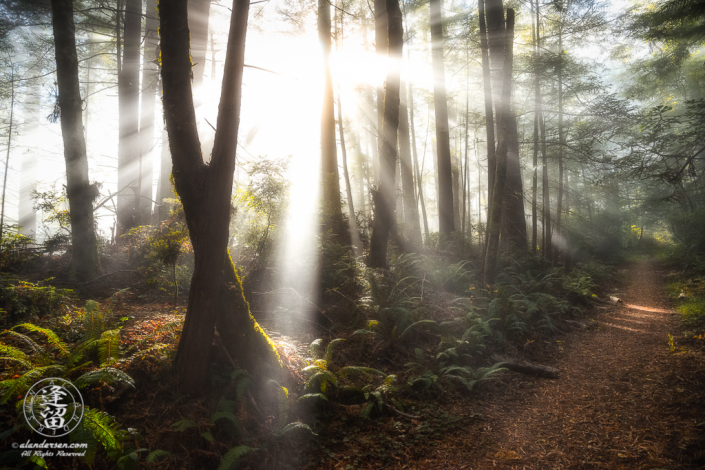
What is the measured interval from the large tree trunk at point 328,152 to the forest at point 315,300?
76 mm

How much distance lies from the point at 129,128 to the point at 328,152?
8303mm

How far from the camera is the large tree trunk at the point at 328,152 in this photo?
966 cm

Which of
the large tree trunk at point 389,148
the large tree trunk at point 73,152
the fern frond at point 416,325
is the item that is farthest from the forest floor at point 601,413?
the large tree trunk at point 73,152

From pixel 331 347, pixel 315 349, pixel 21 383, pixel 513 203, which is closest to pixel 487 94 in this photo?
pixel 513 203

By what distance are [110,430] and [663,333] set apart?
376 inches

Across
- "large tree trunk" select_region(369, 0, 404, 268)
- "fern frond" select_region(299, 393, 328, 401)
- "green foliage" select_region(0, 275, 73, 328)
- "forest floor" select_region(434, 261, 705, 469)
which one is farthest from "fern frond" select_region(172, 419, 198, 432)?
"large tree trunk" select_region(369, 0, 404, 268)

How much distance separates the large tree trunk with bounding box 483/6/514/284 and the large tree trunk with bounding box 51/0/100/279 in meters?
10.6

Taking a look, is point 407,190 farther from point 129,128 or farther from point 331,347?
point 129,128

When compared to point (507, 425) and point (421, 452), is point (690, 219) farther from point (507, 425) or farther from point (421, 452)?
point (421, 452)

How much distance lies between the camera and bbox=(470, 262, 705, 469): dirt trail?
316 centimetres

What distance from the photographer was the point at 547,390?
15.5ft

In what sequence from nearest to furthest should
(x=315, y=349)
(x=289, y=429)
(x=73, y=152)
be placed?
1. (x=289, y=429)
2. (x=315, y=349)
3. (x=73, y=152)

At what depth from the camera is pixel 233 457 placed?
285 centimetres

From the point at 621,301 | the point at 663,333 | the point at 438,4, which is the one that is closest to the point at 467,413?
the point at 663,333
